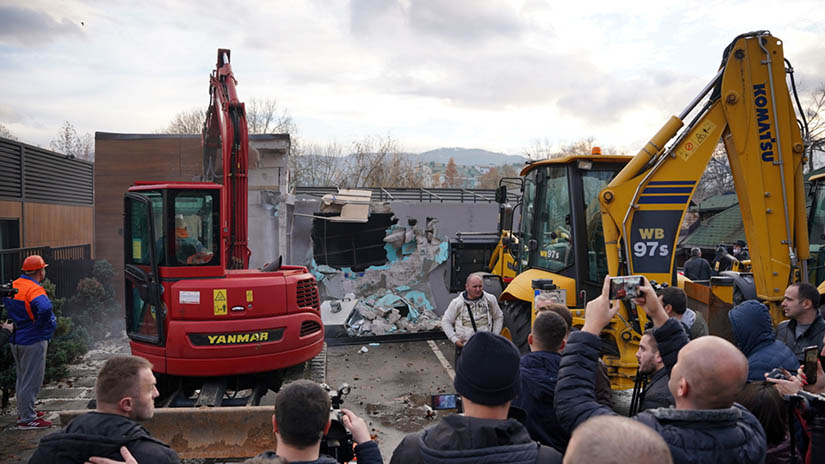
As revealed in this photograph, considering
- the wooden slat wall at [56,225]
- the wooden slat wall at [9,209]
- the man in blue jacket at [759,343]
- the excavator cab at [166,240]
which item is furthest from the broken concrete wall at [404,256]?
the man in blue jacket at [759,343]

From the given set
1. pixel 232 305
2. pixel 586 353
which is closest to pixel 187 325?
pixel 232 305

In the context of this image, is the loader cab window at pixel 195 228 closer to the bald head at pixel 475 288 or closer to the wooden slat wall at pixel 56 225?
the bald head at pixel 475 288

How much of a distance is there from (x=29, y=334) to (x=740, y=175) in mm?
8215

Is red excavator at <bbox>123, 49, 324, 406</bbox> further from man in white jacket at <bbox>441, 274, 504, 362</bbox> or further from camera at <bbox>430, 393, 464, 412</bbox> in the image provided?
camera at <bbox>430, 393, 464, 412</bbox>

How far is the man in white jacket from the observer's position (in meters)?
6.66

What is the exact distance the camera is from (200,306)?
5727mm

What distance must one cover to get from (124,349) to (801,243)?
11.1 m

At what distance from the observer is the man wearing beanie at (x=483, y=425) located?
2.04 m

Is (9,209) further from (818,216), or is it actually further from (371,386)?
(818,216)

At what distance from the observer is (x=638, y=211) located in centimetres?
570

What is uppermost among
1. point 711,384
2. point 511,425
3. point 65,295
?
point 711,384

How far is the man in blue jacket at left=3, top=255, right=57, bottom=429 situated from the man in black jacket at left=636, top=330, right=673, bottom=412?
652cm

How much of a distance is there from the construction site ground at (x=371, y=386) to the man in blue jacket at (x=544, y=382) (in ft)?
11.9

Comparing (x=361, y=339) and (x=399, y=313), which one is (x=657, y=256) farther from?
(x=399, y=313)
